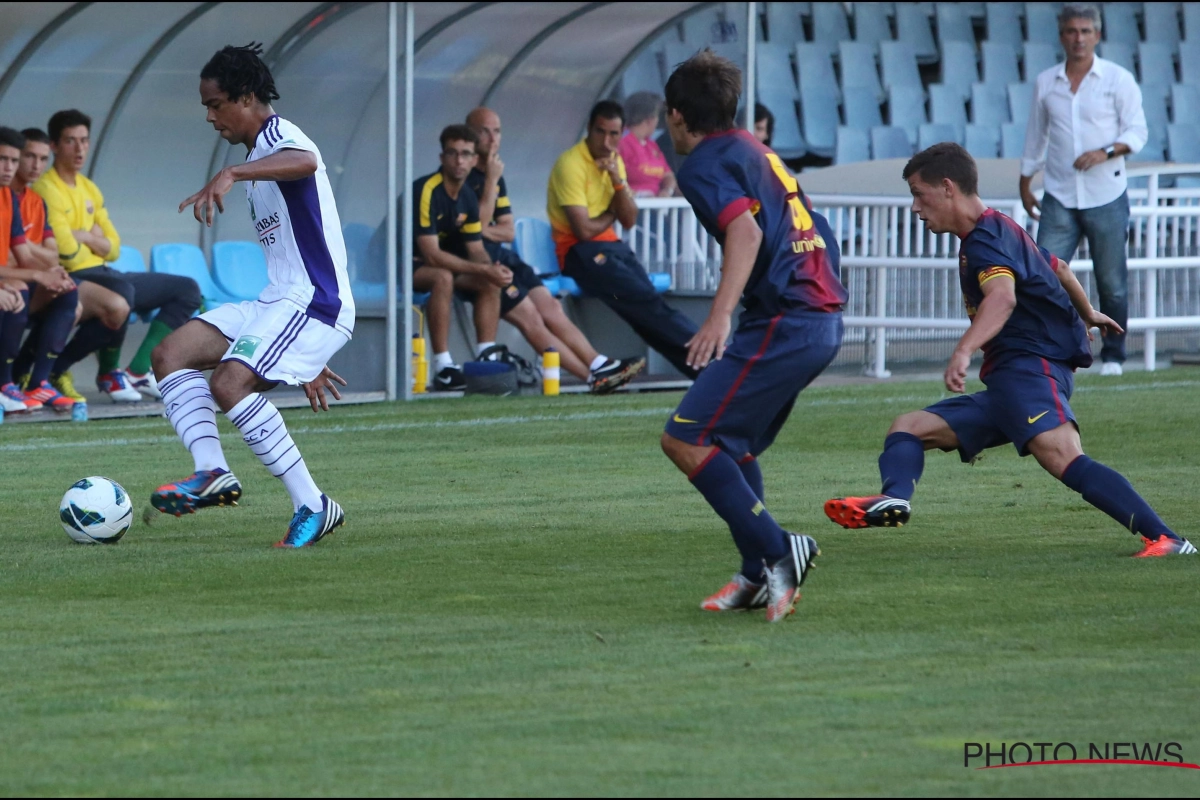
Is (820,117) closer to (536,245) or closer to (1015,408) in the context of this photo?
(536,245)

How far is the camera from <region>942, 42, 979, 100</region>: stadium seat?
23688mm

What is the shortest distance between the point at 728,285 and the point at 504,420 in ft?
19.9

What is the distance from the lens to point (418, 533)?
6.68m

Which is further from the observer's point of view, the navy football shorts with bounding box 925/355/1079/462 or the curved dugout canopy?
the curved dugout canopy

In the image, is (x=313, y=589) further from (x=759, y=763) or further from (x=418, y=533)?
(x=759, y=763)

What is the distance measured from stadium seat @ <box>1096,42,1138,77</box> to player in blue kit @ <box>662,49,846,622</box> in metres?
20.1

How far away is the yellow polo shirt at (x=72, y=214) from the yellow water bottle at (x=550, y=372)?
2.91 m

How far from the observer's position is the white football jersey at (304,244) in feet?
21.4

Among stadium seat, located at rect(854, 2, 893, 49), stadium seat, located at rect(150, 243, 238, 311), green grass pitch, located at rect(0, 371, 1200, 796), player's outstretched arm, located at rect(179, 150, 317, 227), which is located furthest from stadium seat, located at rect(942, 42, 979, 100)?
player's outstretched arm, located at rect(179, 150, 317, 227)

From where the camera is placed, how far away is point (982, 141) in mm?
22750

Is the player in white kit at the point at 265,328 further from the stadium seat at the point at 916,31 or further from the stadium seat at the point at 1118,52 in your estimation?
the stadium seat at the point at 1118,52

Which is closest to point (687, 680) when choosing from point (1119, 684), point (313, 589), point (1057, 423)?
point (1119, 684)

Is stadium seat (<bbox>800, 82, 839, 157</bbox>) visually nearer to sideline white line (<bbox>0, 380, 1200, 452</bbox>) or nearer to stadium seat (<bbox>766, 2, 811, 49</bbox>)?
stadium seat (<bbox>766, 2, 811, 49</bbox>)

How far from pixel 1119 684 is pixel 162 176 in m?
10.4
